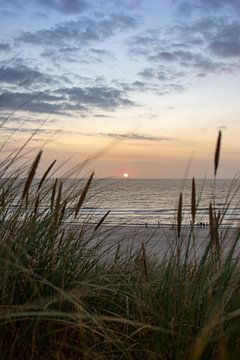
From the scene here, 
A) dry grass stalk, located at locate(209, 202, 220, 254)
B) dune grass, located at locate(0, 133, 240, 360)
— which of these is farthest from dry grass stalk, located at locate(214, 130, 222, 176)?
dry grass stalk, located at locate(209, 202, 220, 254)

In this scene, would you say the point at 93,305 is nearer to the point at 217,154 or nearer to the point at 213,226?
the point at 213,226

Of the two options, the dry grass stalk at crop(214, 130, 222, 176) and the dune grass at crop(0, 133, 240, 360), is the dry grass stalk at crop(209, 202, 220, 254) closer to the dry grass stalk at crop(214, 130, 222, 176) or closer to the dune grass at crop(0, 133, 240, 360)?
the dune grass at crop(0, 133, 240, 360)

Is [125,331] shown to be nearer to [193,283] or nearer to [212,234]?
[193,283]

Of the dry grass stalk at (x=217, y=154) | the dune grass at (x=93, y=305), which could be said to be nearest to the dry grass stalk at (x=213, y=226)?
the dune grass at (x=93, y=305)

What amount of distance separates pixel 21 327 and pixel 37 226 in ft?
2.33

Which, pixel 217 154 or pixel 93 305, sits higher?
pixel 217 154

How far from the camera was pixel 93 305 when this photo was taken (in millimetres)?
2789

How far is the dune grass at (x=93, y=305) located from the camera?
6.32 ft

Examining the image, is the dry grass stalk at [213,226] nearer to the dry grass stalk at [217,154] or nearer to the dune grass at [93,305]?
the dune grass at [93,305]

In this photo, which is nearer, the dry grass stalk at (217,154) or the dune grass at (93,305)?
the dune grass at (93,305)

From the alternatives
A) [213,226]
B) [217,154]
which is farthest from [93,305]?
[217,154]

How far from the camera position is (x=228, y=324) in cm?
206

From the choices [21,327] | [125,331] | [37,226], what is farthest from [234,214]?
[21,327]

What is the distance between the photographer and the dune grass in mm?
1927
